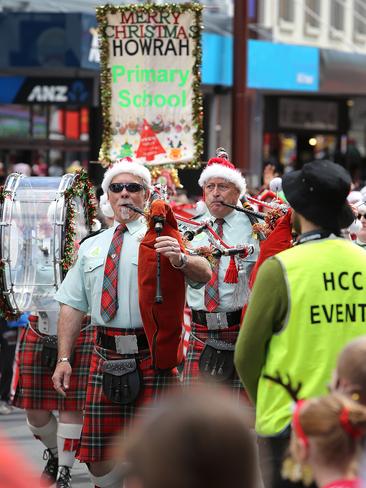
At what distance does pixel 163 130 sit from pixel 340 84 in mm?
15184

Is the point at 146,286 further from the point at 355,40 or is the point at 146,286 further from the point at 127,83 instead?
the point at 355,40

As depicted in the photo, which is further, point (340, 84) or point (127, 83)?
point (340, 84)

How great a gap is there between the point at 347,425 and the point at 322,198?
5.67 ft

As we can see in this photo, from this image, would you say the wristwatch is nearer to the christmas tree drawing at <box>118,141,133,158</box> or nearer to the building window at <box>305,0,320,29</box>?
the christmas tree drawing at <box>118,141,133,158</box>

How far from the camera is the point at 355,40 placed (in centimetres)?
3112

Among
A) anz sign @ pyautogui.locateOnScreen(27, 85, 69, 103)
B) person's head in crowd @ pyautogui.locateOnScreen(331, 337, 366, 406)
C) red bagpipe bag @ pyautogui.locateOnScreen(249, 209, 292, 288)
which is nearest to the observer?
person's head in crowd @ pyautogui.locateOnScreen(331, 337, 366, 406)

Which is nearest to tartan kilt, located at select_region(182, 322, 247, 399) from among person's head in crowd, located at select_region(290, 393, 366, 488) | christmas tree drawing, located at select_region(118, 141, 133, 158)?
christmas tree drawing, located at select_region(118, 141, 133, 158)

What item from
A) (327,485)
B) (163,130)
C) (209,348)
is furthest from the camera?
(163,130)

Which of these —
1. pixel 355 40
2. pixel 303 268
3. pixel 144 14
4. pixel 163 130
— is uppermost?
pixel 355 40

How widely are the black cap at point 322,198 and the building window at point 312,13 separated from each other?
24415mm

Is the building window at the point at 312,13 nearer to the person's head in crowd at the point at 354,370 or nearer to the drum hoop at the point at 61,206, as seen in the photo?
the drum hoop at the point at 61,206

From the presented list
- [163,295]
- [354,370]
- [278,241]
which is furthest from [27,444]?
[354,370]

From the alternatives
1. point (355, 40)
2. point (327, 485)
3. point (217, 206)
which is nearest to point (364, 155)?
point (355, 40)

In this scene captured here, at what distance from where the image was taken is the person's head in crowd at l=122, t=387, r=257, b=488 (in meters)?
2.54
